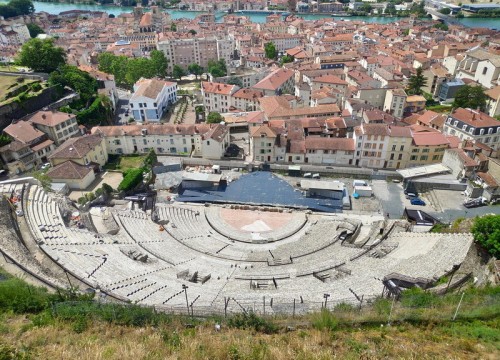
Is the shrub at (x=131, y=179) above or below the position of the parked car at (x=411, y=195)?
above

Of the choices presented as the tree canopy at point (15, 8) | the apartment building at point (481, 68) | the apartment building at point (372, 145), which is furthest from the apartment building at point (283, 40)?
the tree canopy at point (15, 8)

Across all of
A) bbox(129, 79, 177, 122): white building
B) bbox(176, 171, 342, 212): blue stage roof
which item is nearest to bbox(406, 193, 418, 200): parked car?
bbox(176, 171, 342, 212): blue stage roof

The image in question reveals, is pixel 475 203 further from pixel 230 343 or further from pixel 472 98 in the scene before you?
pixel 230 343

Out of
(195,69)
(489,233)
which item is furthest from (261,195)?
(195,69)

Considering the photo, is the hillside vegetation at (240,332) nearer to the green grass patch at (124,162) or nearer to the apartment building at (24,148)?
the apartment building at (24,148)

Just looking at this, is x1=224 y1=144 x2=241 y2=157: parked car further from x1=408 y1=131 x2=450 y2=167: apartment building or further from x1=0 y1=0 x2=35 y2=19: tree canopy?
x1=0 y1=0 x2=35 y2=19: tree canopy

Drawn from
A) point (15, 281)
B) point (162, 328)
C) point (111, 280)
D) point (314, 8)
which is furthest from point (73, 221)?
point (314, 8)
